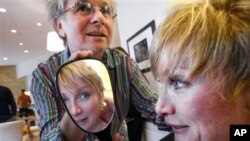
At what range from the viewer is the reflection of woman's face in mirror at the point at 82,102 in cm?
41

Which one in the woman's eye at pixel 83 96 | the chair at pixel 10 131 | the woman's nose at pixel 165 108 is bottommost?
the chair at pixel 10 131

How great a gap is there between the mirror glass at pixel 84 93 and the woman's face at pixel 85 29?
0.05 meters

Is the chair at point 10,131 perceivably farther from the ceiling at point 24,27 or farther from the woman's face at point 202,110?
the woman's face at point 202,110

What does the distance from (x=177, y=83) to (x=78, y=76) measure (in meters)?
0.17

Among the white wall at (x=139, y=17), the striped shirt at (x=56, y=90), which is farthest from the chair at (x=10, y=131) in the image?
the striped shirt at (x=56, y=90)

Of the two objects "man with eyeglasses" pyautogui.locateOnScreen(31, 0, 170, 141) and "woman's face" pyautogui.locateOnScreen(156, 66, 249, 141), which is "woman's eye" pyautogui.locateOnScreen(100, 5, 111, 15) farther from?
"woman's face" pyautogui.locateOnScreen(156, 66, 249, 141)

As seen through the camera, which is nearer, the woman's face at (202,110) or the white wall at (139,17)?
the woman's face at (202,110)

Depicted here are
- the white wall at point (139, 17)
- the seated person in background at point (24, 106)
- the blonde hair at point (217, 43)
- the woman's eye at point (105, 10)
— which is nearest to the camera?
the blonde hair at point (217, 43)

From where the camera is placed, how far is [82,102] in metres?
0.41

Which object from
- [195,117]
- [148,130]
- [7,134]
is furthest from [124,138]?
[7,134]

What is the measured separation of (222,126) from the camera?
16.3 inches

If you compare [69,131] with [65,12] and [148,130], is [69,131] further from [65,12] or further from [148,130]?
[148,130]

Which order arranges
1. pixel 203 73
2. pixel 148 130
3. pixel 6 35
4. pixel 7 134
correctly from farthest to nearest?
pixel 6 35 → pixel 7 134 → pixel 148 130 → pixel 203 73

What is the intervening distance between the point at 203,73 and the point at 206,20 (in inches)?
3.6
